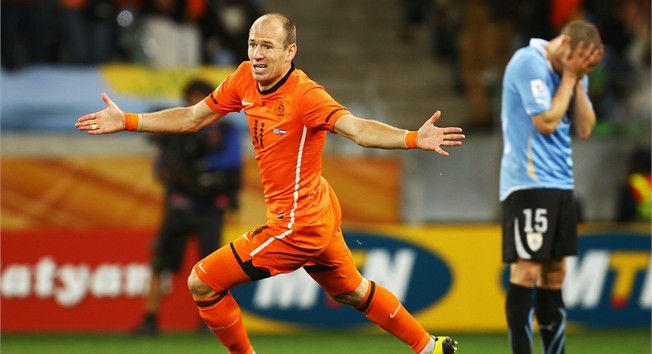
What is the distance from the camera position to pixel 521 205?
760 centimetres

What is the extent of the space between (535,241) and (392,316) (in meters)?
0.98

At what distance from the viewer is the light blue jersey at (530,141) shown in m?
7.54

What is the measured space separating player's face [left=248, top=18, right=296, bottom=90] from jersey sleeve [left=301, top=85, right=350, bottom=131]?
0.75ft

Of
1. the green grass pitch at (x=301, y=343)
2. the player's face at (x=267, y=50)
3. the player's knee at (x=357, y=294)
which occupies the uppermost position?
Result: the player's face at (x=267, y=50)

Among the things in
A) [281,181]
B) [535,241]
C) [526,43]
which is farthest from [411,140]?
[526,43]

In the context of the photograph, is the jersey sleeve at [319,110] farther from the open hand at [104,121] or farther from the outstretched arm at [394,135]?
the open hand at [104,121]

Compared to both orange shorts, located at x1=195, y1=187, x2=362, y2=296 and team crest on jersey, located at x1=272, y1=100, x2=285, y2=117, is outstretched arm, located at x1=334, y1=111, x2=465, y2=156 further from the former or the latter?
orange shorts, located at x1=195, y1=187, x2=362, y2=296

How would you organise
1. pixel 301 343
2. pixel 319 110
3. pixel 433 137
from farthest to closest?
pixel 301 343, pixel 319 110, pixel 433 137

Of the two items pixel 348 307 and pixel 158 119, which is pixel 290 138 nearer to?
pixel 158 119

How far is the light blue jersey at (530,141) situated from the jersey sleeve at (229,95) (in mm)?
1636

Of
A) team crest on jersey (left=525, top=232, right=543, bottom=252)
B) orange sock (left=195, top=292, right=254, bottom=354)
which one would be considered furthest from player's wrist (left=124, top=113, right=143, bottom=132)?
team crest on jersey (left=525, top=232, right=543, bottom=252)

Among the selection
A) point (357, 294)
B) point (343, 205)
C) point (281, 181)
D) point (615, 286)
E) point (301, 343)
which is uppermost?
point (281, 181)

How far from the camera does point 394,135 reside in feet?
21.6

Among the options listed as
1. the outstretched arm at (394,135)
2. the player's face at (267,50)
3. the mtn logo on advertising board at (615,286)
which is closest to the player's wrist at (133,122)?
the player's face at (267,50)
